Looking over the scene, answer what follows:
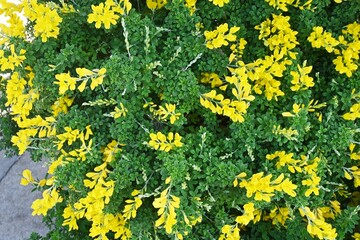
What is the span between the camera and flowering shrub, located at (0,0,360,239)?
1.88 meters

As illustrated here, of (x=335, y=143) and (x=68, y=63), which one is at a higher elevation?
(x=68, y=63)

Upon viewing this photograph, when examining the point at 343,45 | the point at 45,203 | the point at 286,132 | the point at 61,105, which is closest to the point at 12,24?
the point at 61,105

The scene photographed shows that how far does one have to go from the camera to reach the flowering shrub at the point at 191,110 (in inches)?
74.2

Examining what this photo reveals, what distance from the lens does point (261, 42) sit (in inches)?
83.5

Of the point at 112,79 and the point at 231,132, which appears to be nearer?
the point at 112,79

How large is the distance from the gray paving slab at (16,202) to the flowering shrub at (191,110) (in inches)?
45.5

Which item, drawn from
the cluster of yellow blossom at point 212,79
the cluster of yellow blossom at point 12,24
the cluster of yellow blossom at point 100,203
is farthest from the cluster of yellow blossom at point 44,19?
the cluster of yellow blossom at point 212,79

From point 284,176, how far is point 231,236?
1.05ft

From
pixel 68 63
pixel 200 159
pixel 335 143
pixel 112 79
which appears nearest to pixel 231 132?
pixel 200 159

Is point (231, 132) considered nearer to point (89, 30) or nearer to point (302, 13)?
point (302, 13)

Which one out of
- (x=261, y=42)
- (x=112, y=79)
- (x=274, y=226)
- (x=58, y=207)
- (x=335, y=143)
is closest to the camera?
(x=112, y=79)

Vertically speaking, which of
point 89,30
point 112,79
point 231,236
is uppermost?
point 89,30

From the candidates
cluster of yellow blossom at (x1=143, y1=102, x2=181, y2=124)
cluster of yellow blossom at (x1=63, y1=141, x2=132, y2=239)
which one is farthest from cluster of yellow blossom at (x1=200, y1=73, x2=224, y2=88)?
cluster of yellow blossom at (x1=63, y1=141, x2=132, y2=239)

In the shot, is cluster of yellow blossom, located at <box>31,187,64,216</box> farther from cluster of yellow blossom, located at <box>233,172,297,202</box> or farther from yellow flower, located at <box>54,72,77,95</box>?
cluster of yellow blossom, located at <box>233,172,297,202</box>
